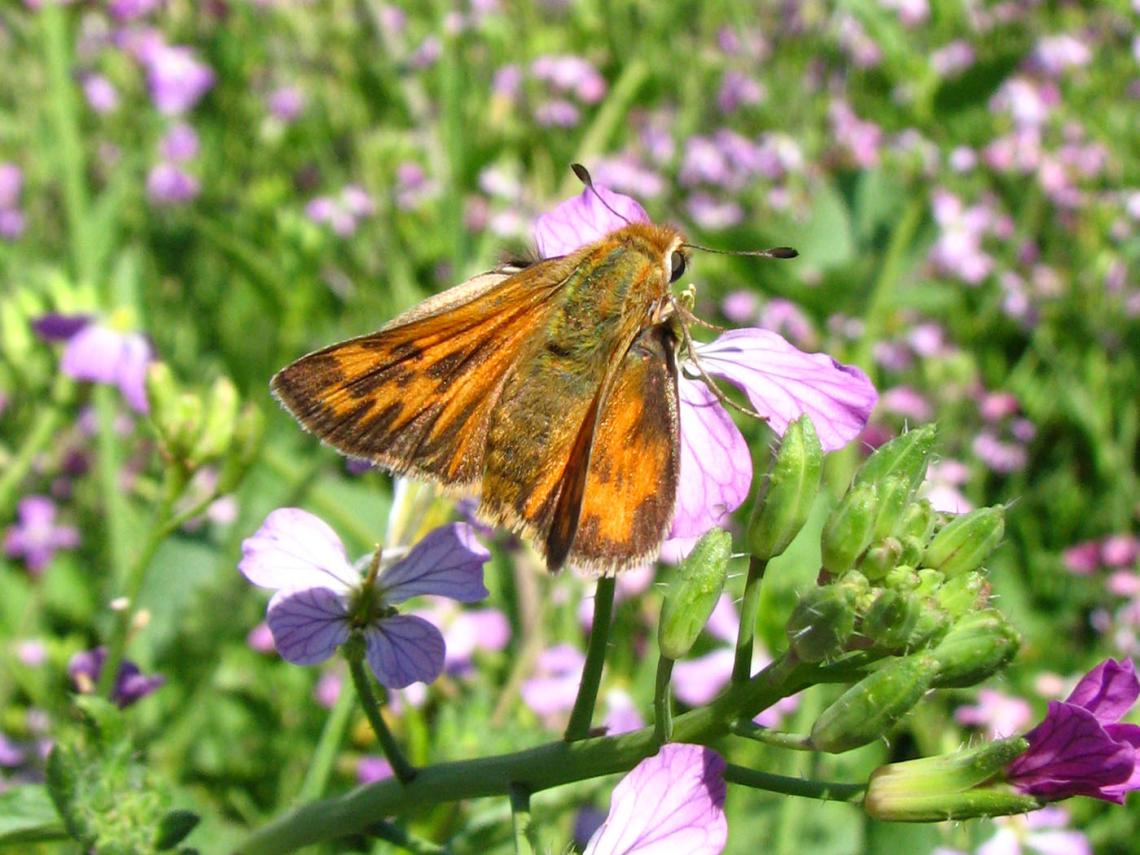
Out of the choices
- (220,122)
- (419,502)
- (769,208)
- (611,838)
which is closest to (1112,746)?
(611,838)

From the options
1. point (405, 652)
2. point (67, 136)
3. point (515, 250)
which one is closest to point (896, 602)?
point (405, 652)

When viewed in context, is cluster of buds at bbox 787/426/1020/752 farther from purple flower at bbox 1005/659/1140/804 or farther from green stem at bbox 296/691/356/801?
green stem at bbox 296/691/356/801

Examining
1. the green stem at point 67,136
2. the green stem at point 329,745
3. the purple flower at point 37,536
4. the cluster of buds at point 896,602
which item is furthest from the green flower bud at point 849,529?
the purple flower at point 37,536

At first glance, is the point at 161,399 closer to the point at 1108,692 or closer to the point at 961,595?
the point at 961,595

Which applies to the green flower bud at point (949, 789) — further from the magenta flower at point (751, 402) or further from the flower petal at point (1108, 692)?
the magenta flower at point (751, 402)

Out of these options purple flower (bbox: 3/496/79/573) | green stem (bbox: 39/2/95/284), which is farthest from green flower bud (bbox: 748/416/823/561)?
purple flower (bbox: 3/496/79/573)
